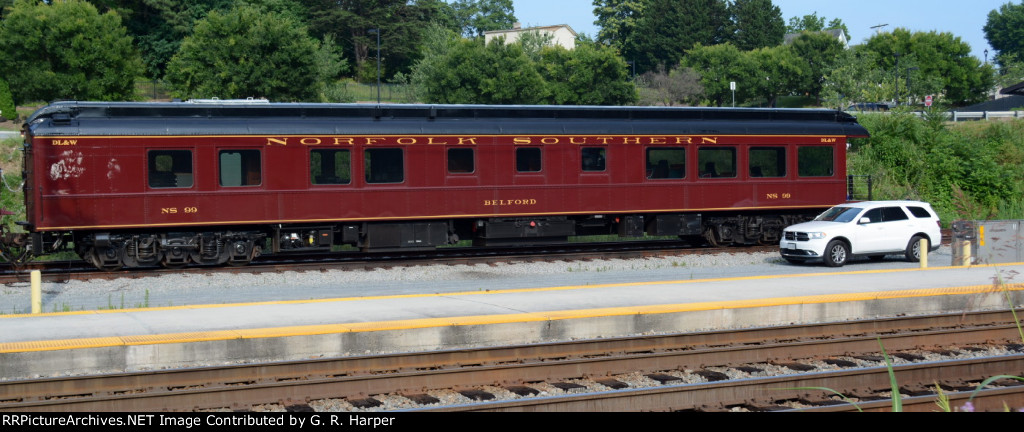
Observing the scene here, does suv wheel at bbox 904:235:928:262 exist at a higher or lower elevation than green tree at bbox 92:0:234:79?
lower

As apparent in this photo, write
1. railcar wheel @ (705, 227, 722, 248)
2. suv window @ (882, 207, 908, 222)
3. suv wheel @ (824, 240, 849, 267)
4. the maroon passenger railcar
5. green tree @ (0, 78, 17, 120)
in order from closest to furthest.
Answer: the maroon passenger railcar
suv wheel @ (824, 240, 849, 267)
suv window @ (882, 207, 908, 222)
railcar wheel @ (705, 227, 722, 248)
green tree @ (0, 78, 17, 120)

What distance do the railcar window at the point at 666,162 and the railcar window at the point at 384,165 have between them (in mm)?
5909

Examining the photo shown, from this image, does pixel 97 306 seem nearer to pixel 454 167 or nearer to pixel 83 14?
pixel 454 167

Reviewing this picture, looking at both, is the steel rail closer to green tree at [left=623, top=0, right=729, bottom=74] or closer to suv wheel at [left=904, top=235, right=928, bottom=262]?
suv wheel at [left=904, top=235, right=928, bottom=262]

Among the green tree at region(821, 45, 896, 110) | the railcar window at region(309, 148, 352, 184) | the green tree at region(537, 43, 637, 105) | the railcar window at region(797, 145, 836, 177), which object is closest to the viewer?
the railcar window at region(309, 148, 352, 184)

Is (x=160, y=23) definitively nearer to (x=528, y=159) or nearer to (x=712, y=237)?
(x=528, y=159)

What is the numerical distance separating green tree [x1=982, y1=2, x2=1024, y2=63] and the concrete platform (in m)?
163

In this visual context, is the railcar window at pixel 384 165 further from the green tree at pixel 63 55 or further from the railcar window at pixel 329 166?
the green tree at pixel 63 55

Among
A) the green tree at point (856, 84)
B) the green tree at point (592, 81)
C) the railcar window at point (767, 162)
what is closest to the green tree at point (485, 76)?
the green tree at point (592, 81)

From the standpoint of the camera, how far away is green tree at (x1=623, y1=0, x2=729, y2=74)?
339ft

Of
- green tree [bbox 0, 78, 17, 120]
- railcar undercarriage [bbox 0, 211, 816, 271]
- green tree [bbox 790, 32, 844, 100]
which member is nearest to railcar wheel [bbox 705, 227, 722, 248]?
railcar undercarriage [bbox 0, 211, 816, 271]

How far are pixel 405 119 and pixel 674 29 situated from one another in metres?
87.7

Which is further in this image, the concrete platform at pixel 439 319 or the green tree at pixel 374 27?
the green tree at pixel 374 27

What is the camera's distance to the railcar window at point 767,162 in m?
23.1
